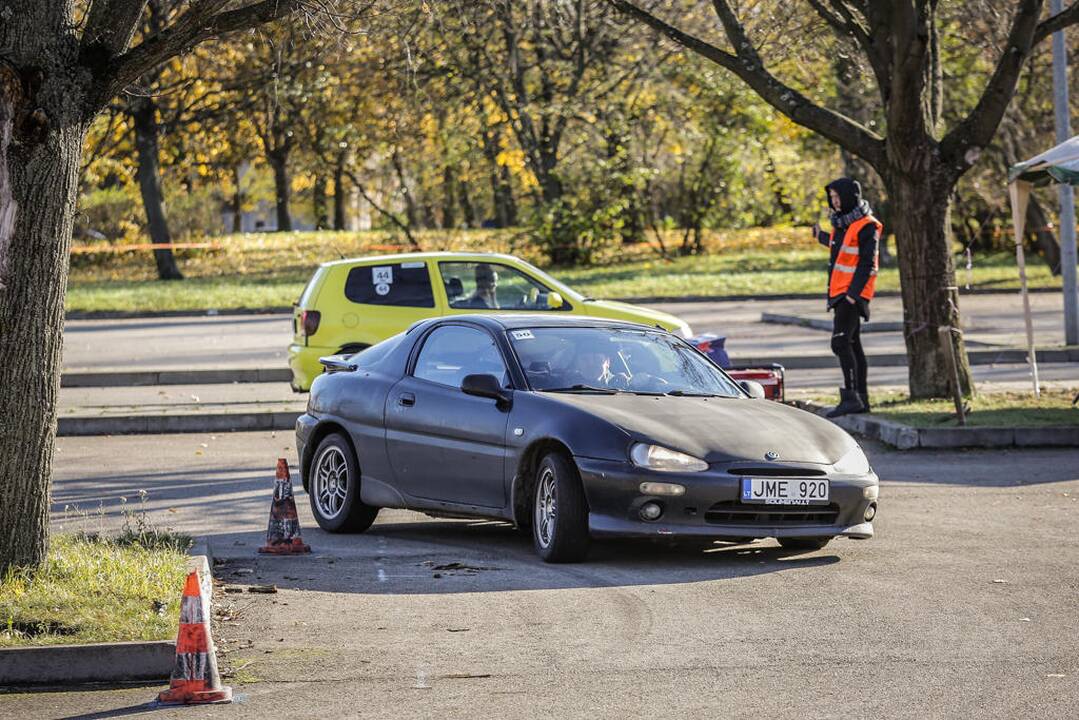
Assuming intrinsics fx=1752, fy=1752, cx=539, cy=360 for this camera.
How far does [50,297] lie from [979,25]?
30216mm

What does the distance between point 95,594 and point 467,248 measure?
131ft

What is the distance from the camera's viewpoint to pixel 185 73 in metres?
49.3

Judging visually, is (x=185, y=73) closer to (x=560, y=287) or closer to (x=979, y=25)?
(x=979, y=25)

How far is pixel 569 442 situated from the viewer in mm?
9375

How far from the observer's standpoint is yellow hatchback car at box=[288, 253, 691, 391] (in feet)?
60.1

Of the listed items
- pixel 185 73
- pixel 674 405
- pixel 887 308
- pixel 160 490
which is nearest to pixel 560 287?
pixel 160 490

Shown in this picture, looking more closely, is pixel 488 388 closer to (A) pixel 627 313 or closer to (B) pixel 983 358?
(A) pixel 627 313

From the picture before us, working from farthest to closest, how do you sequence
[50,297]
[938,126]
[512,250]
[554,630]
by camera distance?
[512,250]
[938,126]
[50,297]
[554,630]

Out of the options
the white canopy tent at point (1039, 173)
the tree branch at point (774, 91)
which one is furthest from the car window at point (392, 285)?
the white canopy tent at point (1039, 173)

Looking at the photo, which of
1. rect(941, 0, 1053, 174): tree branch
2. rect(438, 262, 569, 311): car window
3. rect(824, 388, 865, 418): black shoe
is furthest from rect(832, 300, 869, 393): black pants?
rect(438, 262, 569, 311): car window

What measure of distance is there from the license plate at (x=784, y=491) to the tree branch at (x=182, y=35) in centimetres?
342

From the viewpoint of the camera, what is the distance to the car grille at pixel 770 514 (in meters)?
9.25

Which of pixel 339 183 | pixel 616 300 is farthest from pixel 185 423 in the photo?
pixel 339 183

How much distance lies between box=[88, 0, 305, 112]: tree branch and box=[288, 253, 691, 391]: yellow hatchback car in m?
9.69
